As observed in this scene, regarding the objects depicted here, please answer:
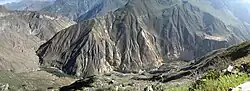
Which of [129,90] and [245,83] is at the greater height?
[245,83]

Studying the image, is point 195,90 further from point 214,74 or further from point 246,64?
point 246,64

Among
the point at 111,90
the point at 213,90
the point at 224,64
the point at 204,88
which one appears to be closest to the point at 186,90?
the point at 204,88

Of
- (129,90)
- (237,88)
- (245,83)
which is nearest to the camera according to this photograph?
(237,88)

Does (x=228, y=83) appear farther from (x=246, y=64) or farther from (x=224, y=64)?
(x=224, y=64)

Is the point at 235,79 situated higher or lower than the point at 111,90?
higher

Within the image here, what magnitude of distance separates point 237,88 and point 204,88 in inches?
56.1

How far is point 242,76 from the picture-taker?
1000 cm

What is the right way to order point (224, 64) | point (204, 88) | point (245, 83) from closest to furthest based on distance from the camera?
point (245, 83) < point (204, 88) < point (224, 64)

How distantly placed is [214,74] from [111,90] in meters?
42.5

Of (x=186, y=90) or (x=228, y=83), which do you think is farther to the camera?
(x=186, y=90)

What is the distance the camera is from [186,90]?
37.9 ft

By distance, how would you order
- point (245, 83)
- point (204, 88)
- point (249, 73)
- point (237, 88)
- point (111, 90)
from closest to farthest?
point (237, 88) → point (245, 83) → point (204, 88) → point (249, 73) → point (111, 90)

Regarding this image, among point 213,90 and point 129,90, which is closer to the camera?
point 213,90

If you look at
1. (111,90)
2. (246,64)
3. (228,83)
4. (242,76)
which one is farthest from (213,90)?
(111,90)
